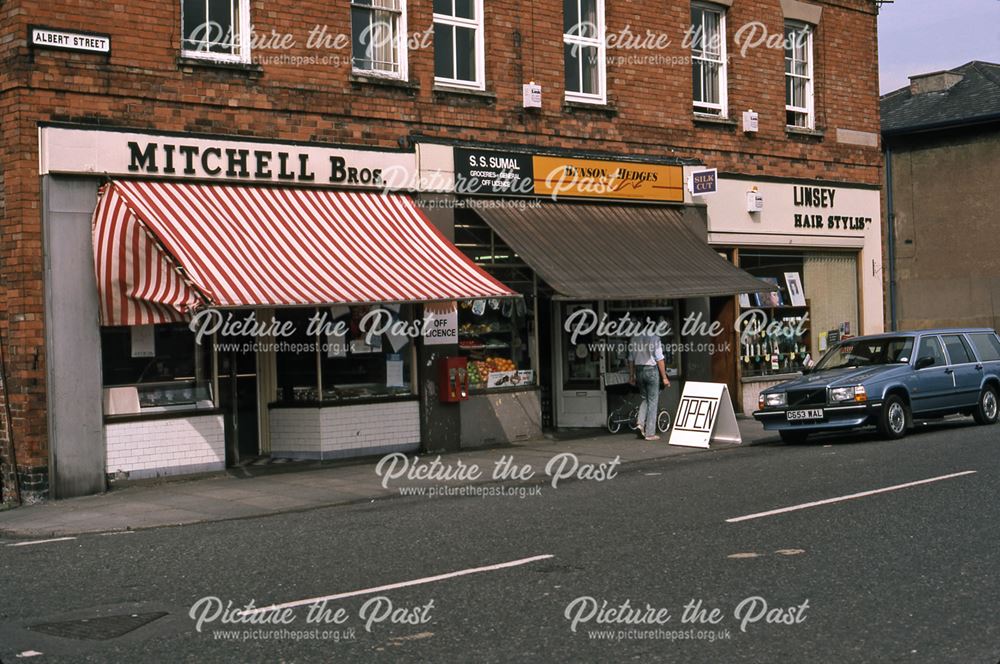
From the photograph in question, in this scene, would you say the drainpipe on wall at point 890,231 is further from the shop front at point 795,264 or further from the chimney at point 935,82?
the shop front at point 795,264

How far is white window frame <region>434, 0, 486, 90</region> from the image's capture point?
17141 millimetres

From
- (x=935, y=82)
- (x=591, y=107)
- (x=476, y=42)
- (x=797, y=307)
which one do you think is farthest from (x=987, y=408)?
(x=935, y=82)

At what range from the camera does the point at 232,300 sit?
12.5 meters

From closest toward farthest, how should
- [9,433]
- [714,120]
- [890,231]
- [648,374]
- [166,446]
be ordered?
→ [9,433] < [166,446] < [648,374] < [714,120] < [890,231]

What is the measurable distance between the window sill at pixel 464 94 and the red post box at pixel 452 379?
12.5ft

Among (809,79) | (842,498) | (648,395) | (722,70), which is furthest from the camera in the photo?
(809,79)

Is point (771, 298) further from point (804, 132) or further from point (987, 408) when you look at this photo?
point (987, 408)

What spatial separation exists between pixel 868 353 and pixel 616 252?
3964 mm

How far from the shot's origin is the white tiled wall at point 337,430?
1518 cm

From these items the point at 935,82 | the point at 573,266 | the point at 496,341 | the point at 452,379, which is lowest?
the point at 452,379

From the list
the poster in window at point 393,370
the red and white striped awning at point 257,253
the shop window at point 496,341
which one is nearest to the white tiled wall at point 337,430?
the poster in window at point 393,370

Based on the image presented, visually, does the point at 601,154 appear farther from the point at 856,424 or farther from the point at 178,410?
the point at 178,410

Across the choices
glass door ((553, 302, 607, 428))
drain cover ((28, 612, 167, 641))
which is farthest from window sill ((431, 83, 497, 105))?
drain cover ((28, 612, 167, 641))

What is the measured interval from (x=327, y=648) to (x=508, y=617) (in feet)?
3.59
